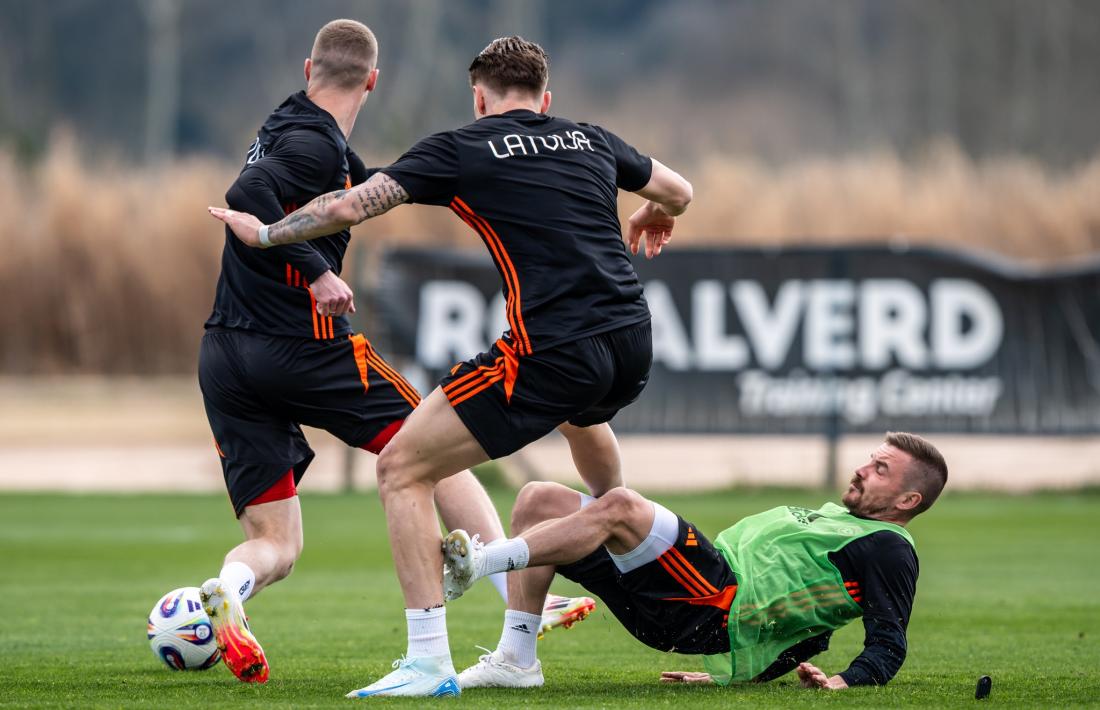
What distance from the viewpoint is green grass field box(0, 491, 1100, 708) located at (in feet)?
19.4

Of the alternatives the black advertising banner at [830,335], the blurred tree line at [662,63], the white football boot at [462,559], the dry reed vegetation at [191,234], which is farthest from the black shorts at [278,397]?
the blurred tree line at [662,63]

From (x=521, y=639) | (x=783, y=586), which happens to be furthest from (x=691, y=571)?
(x=521, y=639)

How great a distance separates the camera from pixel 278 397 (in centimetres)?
659

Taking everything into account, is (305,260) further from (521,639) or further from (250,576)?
(521,639)

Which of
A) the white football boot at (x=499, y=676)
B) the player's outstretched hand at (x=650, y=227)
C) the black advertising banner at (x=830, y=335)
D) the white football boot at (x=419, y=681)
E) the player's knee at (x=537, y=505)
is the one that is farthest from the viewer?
the black advertising banner at (x=830, y=335)

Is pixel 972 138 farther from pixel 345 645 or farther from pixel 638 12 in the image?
pixel 345 645

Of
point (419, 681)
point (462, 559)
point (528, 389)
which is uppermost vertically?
point (528, 389)

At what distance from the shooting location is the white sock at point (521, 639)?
6.16 metres

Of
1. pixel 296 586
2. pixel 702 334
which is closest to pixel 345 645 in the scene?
pixel 296 586

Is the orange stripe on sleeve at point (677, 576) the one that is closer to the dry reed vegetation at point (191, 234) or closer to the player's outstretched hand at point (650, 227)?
the player's outstretched hand at point (650, 227)

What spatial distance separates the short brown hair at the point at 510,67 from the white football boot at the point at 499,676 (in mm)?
2181

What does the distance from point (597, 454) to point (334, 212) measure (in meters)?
1.44

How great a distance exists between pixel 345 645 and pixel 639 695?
7.28 ft

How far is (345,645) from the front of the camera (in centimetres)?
769
